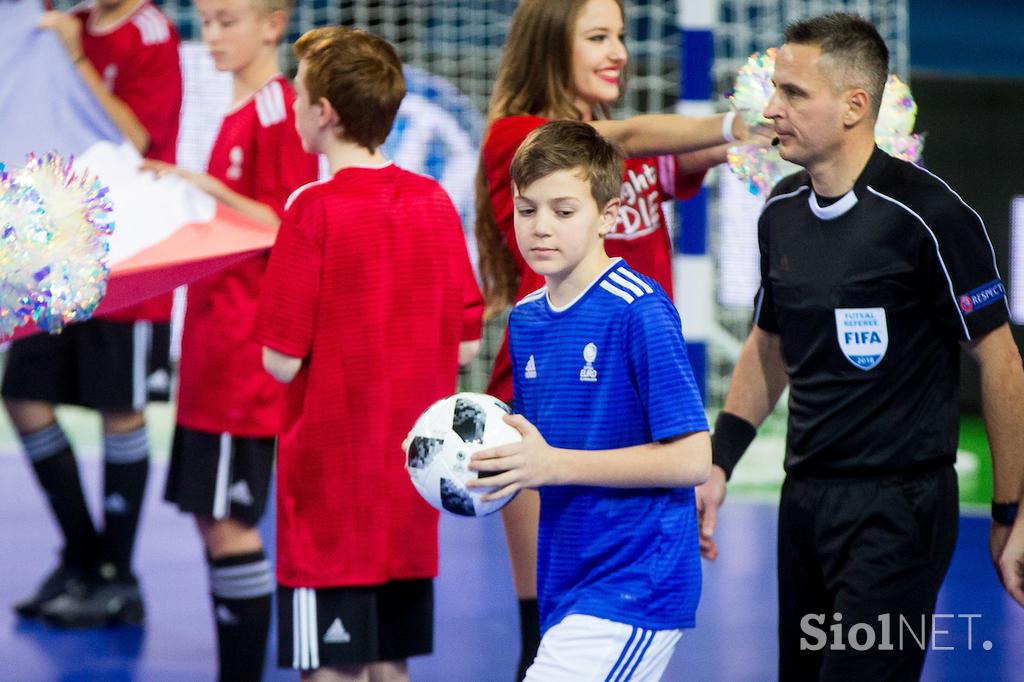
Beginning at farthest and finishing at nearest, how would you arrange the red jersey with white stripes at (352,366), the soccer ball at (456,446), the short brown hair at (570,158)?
the red jersey with white stripes at (352,366) < the short brown hair at (570,158) < the soccer ball at (456,446)

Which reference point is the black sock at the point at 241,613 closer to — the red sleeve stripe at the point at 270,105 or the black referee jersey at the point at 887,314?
the red sleeve stripe at the point at 270,105

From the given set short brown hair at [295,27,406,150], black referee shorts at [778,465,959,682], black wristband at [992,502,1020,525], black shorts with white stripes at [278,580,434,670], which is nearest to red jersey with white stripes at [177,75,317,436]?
short brown hair at [295,27,406,150]

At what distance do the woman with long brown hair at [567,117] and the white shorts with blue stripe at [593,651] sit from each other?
3.27ft

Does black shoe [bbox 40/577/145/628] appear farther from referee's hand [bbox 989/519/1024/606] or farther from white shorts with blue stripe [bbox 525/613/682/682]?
referee's hand [bbox 989/519/1024/606]

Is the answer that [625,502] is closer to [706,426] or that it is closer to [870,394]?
[706,426]

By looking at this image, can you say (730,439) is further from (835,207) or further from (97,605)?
(97,605)

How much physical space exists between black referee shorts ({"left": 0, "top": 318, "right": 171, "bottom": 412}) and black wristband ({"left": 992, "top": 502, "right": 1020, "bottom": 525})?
3.13 m

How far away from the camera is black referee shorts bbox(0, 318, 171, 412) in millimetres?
4812

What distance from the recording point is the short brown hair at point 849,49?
2766 millimetres

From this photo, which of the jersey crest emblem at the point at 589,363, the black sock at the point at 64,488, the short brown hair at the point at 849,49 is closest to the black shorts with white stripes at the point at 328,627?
the jersey crest emblem at the point at 589,363

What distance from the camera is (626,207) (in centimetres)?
348

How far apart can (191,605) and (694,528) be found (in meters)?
2.99

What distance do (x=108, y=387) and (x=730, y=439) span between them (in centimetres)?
258

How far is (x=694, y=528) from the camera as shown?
2.62 metres
